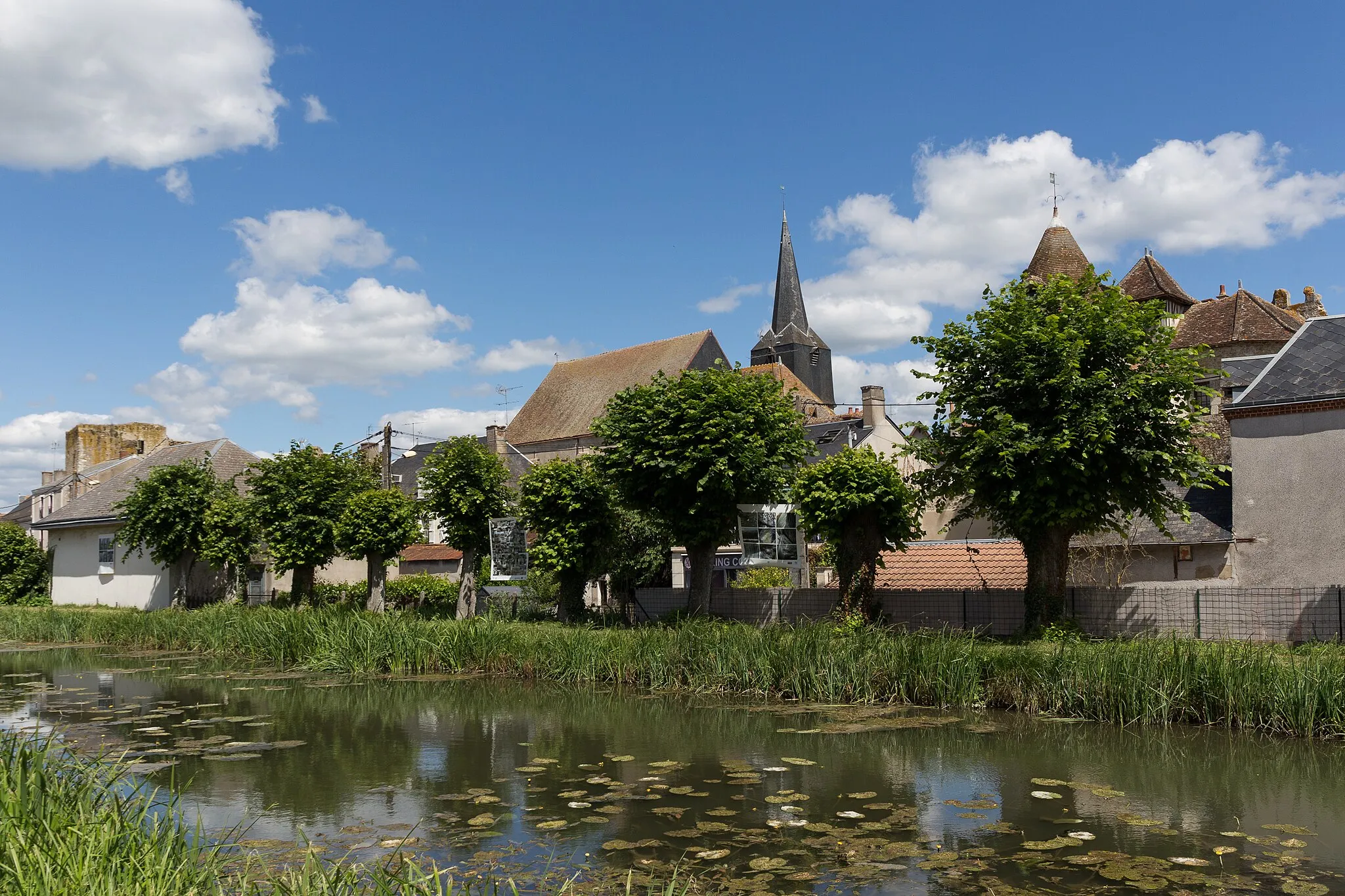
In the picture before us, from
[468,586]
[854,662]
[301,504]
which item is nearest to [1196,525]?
[854,662]

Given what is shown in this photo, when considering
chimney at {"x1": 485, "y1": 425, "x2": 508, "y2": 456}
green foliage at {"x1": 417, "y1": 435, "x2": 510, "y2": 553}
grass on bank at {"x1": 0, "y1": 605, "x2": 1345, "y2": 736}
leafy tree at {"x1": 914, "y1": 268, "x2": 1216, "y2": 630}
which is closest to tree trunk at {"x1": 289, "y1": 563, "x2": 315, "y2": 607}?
grass on bank at {"x1": 0, "y1": 605, "x2": 1345, "y2": 736}

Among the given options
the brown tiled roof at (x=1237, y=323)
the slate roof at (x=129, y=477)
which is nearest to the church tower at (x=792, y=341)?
the brown tiled roof at (x=1237, y=323)

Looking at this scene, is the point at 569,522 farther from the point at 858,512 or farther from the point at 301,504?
the point at 301,504

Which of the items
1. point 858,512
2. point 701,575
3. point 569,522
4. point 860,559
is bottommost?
point 701,575

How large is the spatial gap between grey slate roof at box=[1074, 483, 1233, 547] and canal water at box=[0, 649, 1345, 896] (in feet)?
38.1

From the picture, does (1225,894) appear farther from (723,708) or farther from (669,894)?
(723,708)

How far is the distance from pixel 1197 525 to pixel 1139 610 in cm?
666

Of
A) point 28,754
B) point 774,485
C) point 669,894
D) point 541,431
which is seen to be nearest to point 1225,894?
point 669,894

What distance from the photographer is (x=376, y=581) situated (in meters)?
28.6

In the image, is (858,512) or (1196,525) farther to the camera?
A: (1196,525)

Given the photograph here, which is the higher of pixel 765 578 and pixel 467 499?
pixel 467 499

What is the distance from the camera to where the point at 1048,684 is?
47.3 feet

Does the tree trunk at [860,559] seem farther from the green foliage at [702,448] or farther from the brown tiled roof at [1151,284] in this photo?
the brown tiled roof at [1151,284]

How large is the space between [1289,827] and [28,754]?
1005cm
